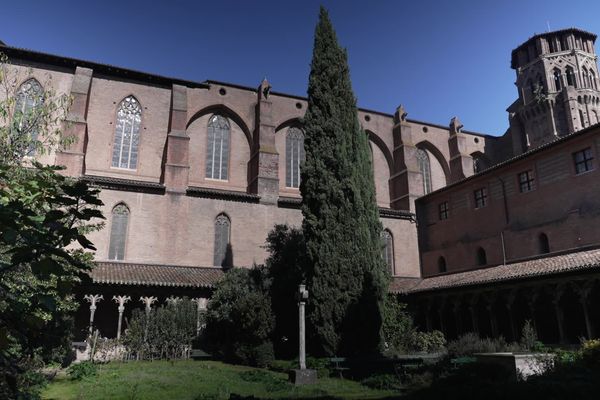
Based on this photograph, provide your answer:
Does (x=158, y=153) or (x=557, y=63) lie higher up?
(x=557, y=63)

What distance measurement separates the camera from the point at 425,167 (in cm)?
3581

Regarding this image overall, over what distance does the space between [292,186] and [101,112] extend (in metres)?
12.0

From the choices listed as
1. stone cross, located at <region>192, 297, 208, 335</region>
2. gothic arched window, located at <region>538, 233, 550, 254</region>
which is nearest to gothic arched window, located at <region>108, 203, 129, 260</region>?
stone cross, located at <region>192, 297, 208, 335</region>

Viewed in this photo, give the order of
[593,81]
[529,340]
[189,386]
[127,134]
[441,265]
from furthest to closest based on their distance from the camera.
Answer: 1. [593,81]
2. [441,265]
3. [127,134]
4. [529,340]
5. [189,386]

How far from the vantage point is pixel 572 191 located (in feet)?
69.9

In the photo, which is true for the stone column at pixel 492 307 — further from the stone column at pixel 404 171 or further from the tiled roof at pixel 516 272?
the stone column at pixel 404 171

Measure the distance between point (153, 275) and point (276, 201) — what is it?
27.2 feet

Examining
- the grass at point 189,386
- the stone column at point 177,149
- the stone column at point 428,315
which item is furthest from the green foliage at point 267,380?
the stone column at point 177,149

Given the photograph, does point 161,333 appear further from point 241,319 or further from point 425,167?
point 425,167

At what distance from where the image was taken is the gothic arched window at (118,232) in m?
24.3

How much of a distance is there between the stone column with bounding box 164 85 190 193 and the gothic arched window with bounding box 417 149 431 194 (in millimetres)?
17363

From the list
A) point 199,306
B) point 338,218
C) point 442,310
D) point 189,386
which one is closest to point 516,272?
point 442,310

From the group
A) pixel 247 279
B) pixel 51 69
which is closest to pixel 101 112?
pixel 51 69

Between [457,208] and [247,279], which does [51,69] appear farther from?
[457,208]
